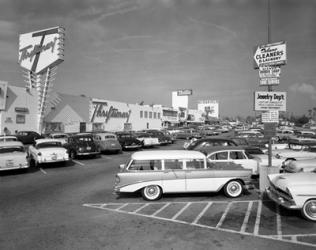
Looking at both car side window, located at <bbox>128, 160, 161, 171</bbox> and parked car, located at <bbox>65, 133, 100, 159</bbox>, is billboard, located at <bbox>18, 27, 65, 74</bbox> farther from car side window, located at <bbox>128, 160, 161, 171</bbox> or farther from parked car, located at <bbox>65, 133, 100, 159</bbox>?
car side window, located at <bbox>128, 160, 161, 171</bbox>

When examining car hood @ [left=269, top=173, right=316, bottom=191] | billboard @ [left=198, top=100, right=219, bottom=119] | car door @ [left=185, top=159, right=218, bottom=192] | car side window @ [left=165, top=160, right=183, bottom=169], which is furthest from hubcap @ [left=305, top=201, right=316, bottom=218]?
billboard @ [left=198, top=100, right=219, bottom=119]

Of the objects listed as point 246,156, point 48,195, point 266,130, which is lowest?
point 48,195

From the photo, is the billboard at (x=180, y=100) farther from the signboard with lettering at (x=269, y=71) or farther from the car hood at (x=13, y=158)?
the signboard with lettering at (x=269, y=71)

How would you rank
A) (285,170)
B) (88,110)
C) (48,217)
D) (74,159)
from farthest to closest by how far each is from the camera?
(88,110)
(74,159)
(285,170)
(48,217)

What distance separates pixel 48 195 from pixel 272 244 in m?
7.67

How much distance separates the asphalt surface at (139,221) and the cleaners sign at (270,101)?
322cm

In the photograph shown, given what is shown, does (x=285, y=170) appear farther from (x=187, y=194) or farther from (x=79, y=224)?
(x=79, y=224)

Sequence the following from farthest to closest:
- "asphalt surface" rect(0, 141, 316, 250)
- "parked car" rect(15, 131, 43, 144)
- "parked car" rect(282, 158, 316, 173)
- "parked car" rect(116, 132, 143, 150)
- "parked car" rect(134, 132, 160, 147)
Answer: "parked car" rect(15, 131, 43, 144), "parked car" rect(134, 132, 160, 147), "parked car" rect(116, 132, 143, 150), "parked car" rect(282, 158, 316, 173), "asphalt surface" rect(0, 141, 316, 250)

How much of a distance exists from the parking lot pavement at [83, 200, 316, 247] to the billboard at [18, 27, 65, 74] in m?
27.7

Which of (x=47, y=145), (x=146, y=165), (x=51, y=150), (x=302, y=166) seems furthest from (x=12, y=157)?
(x=302, y=166)

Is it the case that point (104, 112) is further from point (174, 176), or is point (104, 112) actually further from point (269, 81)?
point (269, 81)

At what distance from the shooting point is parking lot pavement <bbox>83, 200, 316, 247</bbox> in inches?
255

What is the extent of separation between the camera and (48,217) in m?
7.55

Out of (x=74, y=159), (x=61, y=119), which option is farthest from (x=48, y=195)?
(x=61, y=119)
